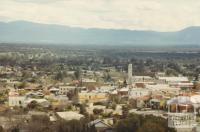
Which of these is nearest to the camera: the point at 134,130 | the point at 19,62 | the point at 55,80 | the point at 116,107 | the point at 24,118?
the point at 134,130

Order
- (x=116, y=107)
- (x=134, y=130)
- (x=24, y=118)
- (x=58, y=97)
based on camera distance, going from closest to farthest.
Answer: (x=134, y=130) < (x=24, y=118) < (x=116, y=107) < (x=58, y=97)

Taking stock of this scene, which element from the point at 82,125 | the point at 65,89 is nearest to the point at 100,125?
the point at 82,125

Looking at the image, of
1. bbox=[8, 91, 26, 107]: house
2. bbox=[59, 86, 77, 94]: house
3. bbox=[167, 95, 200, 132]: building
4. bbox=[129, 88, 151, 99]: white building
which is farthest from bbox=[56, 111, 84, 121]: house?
bbox=[59, 86, 77, 94]: house

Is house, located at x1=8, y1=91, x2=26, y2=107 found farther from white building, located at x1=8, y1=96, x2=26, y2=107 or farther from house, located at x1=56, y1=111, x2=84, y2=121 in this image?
house, located at x1=56, y1=111, x2=84, y2=121

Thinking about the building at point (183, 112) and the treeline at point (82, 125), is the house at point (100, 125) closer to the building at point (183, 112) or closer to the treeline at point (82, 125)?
the treeline at point (82, 125)

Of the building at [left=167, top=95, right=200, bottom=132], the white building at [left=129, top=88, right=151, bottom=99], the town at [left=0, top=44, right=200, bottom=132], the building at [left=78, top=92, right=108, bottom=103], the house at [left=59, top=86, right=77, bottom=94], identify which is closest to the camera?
the town at [left=0, top=44, right=200, bottom=132]

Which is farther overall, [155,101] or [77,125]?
[155,101]

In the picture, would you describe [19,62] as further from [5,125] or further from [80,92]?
[5,125]

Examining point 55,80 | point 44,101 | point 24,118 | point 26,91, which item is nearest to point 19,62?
point 55,80

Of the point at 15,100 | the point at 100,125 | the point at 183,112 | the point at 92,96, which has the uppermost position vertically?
the point at 183,112

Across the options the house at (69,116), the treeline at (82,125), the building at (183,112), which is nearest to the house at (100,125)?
the treeline at (82,125)

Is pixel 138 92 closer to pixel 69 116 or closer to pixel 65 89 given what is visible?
pixel 65 89
